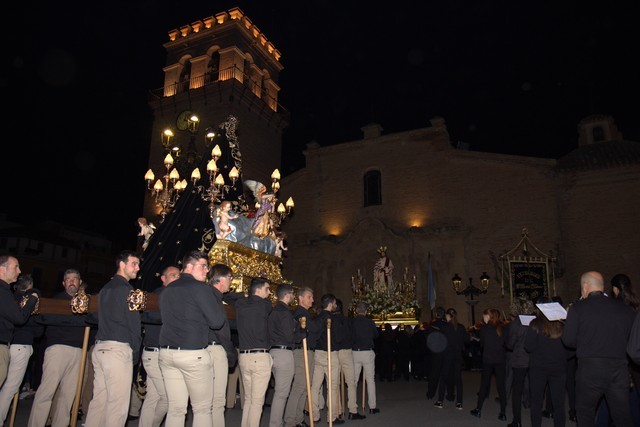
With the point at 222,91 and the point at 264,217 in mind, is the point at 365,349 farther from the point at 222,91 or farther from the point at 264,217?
the point at 222,91

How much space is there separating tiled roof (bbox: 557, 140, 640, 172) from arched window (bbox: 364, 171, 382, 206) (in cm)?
808

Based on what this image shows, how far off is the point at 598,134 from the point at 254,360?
23.6m

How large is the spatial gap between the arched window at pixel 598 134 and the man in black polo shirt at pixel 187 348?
24.3 metres

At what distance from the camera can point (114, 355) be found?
4617 mm

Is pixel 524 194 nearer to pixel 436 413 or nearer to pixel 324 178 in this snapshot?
pixel 324 178

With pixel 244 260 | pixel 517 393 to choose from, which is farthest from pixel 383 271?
pixel 517 393

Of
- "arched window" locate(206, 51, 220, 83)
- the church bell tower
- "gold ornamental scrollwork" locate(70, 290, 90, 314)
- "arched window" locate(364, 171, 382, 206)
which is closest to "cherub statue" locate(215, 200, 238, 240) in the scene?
"gold ornamental scrollwork" locate(70, 290, 90, 314)

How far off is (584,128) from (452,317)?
737 inches

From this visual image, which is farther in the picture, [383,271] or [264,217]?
[383,271]

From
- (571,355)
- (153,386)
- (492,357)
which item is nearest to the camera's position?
(153,386)

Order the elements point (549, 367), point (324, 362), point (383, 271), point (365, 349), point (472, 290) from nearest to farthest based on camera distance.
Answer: point (549, 367), point (324, 362), point (365, 349), point (472, 290), point (383, 271)

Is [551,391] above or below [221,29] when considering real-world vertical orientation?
below

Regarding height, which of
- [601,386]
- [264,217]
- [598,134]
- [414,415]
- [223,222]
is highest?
[598,134]

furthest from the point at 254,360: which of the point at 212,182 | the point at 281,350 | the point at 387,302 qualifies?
the point at 387,302
